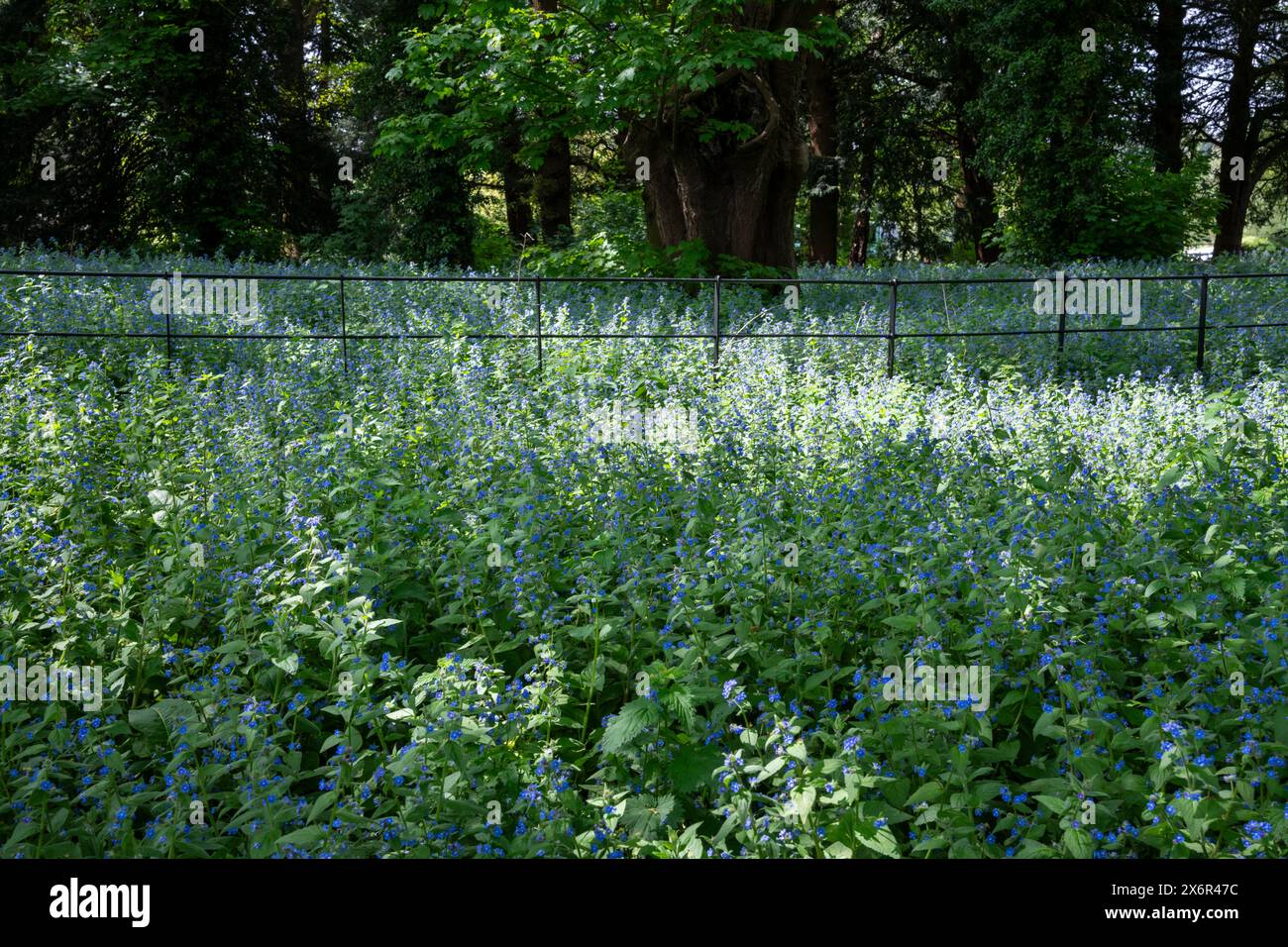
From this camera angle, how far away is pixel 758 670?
195 inches

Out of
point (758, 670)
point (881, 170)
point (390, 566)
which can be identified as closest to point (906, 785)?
point (758, 670)

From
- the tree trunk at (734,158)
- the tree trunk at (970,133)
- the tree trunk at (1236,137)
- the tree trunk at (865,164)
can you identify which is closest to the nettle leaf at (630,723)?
the tree trunk at (734,158)

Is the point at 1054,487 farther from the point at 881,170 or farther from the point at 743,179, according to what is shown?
the point at 881,170

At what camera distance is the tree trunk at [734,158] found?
17.3 metres

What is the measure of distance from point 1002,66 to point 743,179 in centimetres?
1179

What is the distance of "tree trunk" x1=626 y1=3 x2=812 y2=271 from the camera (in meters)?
17.3

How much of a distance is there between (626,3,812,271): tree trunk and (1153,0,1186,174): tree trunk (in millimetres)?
15927

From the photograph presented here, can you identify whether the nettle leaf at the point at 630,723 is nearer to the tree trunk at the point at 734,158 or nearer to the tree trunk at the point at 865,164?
the tree trunk at the point at 734,158

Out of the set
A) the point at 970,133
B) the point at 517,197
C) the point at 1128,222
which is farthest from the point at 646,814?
the point at 970,133

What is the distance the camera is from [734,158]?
17641 mm

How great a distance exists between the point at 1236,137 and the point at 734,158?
2142 centimetres

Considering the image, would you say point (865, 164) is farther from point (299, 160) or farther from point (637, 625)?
point (637, 625)

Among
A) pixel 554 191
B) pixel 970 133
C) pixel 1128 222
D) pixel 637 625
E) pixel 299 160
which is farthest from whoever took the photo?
pixel 970 133

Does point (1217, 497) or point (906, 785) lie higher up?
point (1217, 497)
